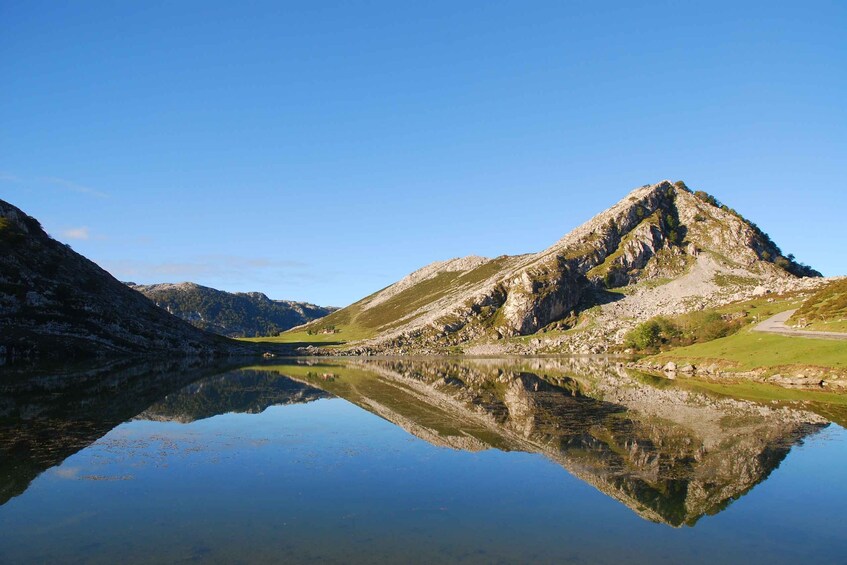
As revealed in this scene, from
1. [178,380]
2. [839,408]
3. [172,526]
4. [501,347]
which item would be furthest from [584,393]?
[501,347]

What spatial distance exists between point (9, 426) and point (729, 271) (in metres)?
202

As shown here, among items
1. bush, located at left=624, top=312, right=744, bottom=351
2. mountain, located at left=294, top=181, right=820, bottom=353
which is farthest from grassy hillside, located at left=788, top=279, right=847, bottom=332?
mountain, located at left=294, top=181, right=820, bottom=353

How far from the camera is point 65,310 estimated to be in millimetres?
112688

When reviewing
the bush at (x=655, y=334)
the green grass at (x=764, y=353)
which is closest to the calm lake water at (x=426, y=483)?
the green grass at (x=764, y=353)

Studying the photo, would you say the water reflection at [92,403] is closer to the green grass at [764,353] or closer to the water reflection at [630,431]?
the water reflection at [630,431]

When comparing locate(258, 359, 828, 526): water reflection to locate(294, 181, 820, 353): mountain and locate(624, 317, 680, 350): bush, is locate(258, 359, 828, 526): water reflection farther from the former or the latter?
locate(294, 181, 820, 353): mountain

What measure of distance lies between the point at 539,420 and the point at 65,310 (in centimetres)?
11333

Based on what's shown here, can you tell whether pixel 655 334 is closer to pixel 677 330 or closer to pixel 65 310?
pixel 677 330

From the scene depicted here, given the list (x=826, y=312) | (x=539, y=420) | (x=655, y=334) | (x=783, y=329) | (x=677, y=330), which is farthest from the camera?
(x=655, y=334)

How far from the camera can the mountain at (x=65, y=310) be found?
9605cm

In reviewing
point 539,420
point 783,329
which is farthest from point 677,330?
point 539,420

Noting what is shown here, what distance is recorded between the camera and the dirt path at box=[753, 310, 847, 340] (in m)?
62.8

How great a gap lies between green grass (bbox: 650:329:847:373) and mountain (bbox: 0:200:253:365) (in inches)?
4179

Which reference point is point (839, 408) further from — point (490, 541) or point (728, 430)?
point (490, 541)
